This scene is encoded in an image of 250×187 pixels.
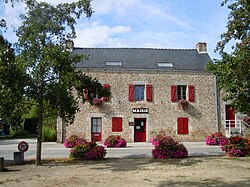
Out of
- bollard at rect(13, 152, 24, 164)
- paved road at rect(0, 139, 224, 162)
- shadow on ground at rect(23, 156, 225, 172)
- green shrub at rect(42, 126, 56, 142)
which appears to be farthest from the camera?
green shrub at rect(42, 126, 56, 142)

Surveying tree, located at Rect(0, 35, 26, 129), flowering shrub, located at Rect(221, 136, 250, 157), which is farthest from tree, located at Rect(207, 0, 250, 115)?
tree, located at Rect(0, 35, 26, 129)

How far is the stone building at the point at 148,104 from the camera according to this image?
19.6m

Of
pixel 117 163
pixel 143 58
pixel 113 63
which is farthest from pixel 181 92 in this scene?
pixel 117 163

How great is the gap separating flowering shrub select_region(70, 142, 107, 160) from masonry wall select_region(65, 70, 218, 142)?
8237 mm

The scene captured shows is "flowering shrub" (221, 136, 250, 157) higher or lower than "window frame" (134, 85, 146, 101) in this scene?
lower

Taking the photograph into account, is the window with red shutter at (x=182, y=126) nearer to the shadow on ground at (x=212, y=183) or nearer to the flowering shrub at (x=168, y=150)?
the flowering shrub at (x=168, y=150)

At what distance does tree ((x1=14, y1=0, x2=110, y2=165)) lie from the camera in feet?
29.8

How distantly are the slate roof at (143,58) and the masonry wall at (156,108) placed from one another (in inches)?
24.3

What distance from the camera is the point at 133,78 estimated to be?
20047 millimetres

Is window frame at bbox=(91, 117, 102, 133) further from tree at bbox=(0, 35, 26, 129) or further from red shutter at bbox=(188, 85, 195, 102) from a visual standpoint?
tree at bbox=(0, 35, 26, 129)

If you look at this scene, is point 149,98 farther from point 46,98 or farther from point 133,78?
point 46,98

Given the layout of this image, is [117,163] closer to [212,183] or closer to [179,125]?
[212,183]

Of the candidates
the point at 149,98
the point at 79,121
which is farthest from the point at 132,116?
the point at 79,121

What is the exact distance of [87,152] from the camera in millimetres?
11109
